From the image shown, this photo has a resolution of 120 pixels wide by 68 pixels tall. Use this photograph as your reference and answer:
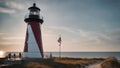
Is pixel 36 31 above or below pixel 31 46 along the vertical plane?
above

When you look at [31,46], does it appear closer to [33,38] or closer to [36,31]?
[33,38]

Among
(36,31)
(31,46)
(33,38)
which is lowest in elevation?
(31,46)

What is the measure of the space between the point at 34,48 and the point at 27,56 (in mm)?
1876

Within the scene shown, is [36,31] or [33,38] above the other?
[36,31]

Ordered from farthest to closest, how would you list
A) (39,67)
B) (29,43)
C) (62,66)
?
(29,43) < (62,66) < (39,67)

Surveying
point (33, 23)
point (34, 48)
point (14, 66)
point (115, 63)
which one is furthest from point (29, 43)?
point (115, 63)

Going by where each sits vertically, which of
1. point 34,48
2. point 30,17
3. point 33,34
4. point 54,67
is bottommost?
point 54,67

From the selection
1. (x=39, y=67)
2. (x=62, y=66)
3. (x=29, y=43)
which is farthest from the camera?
(x=29, y=43)

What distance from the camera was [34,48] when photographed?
105 ft

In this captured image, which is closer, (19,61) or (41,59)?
(19,61)

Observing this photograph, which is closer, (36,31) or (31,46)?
(31,46)

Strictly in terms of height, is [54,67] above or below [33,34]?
below

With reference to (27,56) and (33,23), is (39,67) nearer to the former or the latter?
(27,56)

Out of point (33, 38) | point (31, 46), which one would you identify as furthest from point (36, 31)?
point (31, 46)
